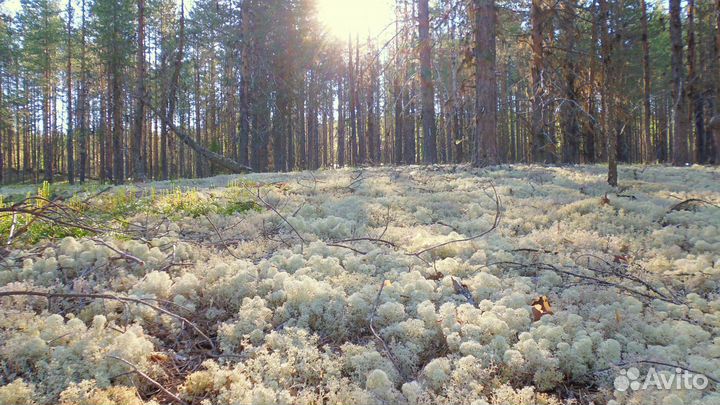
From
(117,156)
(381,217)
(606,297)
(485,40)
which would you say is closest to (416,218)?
(381,217)

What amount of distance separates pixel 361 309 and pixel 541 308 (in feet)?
3.68

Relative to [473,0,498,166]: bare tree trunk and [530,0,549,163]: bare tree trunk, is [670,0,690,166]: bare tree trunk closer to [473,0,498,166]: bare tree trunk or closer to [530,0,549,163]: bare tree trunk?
[530,0,549,163]: bare tree trunk

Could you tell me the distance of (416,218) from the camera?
4879 mm

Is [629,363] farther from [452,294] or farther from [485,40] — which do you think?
[485,40]

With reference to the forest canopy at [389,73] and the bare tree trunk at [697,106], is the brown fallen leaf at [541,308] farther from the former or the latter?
the bare tree trunk at [697,106]

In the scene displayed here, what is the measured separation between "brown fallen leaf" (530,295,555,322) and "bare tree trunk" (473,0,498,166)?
6956mm

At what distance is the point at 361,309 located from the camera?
257cm

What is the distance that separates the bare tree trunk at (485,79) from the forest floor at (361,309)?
15.6ft

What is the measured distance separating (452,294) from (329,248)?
4.06ft

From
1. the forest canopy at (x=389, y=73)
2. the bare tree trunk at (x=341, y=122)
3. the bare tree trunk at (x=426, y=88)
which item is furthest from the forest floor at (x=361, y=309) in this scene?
the bare tree trunk at (x=341, y=122)

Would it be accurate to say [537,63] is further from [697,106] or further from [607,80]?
[697,106]

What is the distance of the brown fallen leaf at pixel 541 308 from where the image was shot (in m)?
2.51

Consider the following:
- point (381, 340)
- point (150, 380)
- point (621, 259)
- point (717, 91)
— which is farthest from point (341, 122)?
point (150, 380)

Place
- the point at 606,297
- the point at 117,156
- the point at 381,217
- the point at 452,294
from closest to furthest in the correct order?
the point at 606,297, the point at 452,294, the point at 381,217, the point at 117,156
